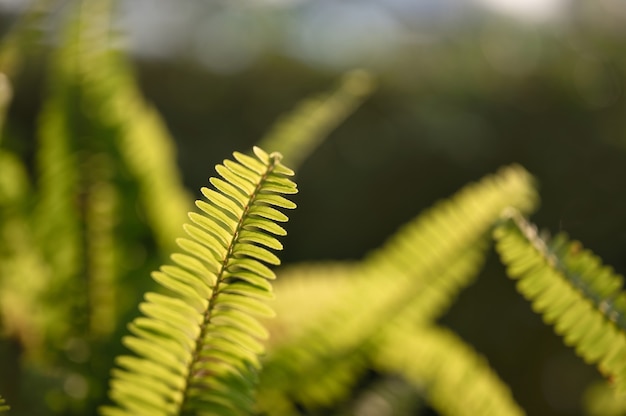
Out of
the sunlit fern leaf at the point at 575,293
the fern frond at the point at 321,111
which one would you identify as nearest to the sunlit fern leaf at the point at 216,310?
the sunlit fern leaf at the point at 575,293

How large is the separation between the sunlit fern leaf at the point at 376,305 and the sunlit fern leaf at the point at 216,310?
0.16m

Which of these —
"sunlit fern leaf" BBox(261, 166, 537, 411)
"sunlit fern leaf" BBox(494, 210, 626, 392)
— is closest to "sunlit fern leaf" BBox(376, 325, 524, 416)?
"sunlit fern leaf" BBox(261, 166, 537, 411)

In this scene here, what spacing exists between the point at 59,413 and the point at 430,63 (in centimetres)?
162

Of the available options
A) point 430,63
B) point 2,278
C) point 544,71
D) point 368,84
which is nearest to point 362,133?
point 430,63

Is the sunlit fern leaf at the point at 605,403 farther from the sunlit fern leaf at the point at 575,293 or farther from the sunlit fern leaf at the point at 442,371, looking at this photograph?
the sunlit fern leaf at the point at 575,293

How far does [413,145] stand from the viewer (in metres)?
1.76

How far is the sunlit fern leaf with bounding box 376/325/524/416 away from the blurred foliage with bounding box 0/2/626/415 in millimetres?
193

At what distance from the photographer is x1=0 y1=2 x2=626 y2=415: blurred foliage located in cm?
67

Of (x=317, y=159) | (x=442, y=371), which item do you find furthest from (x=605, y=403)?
(x=317, y=159)

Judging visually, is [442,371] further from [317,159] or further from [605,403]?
[317,159]

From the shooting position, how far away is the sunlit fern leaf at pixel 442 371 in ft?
1.88

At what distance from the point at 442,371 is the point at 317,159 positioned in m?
1.18

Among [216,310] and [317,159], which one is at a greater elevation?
[317,159]

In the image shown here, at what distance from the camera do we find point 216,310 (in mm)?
391
